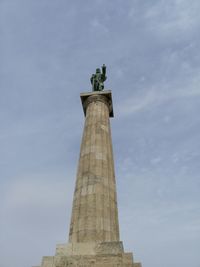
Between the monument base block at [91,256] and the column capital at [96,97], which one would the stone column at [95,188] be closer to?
the monument base block at [91,256]

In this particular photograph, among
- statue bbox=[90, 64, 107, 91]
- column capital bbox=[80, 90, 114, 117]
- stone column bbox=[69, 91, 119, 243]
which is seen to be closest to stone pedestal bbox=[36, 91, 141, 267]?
stone column bbox=[69, 91, 119, 243]

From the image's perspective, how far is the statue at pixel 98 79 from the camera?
25.1 m

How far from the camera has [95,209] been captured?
1557 centimetres

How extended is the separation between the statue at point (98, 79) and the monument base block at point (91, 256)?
1431cm

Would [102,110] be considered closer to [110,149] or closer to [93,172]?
[110,149]

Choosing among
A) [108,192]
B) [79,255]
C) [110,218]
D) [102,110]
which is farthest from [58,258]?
[102,110]

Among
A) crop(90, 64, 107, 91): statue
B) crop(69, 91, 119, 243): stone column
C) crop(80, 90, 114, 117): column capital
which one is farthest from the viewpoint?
crop(90, 64, 107, 91): statue

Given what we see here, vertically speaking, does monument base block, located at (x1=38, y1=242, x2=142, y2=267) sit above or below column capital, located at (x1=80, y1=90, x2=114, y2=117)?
below

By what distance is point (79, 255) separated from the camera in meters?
13.2

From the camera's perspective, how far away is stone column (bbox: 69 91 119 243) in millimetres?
14966

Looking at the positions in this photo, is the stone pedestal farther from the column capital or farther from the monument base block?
the column capital

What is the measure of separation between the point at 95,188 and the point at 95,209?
1.28 m

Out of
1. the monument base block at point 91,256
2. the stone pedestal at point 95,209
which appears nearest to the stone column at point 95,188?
the stone pedestal at point 95,209

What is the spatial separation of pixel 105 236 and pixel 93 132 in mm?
7280
